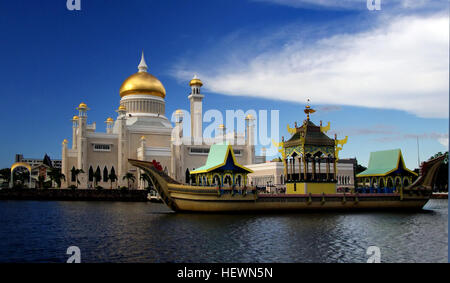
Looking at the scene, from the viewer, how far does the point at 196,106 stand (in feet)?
Result: 257

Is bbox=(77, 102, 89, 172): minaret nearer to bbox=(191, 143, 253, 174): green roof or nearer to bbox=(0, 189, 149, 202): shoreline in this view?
bbox=(0, 189, 149, 202): shoreline

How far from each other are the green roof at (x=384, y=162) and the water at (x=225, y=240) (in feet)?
34.6

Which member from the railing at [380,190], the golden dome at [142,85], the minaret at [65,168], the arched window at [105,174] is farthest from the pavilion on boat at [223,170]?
the golden dome at [142,85]

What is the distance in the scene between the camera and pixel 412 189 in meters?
37.1

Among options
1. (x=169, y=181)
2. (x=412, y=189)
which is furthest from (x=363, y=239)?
(x=412, y=189)

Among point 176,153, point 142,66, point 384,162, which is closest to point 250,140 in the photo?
point 176,153

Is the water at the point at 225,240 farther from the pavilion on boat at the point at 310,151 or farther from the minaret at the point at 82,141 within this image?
the minaret at the point at 82,141

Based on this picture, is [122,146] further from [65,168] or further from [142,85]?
[142,85]

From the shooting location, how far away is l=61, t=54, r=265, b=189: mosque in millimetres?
69375

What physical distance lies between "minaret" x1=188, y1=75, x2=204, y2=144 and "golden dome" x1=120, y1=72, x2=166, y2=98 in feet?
19.1

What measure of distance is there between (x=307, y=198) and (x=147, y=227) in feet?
46.0

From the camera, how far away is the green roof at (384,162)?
37875mm

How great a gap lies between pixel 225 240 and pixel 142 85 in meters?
62.2

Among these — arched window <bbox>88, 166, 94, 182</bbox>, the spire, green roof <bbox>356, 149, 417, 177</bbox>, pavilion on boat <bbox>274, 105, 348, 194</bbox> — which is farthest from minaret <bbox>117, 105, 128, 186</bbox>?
green roof <bbox>356, 149, 417, 177</bbox>
